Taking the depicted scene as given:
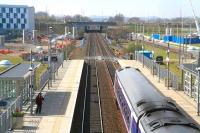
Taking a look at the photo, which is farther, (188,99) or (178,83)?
(178,83)

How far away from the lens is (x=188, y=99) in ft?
111

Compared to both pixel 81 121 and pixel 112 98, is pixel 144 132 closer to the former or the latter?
pixel 81 121

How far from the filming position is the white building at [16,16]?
385 ft

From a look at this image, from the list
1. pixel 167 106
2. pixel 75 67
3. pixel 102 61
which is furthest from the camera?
pixel 102 61

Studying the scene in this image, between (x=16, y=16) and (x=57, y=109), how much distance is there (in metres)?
94.8

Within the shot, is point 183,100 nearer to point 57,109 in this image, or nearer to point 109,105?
point 109,105

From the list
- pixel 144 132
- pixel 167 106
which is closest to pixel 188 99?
pixel 167 106

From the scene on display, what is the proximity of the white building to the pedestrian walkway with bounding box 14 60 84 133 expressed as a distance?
75632 millimetres

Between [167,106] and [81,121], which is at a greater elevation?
[167,106]

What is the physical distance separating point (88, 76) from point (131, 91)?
28297mm

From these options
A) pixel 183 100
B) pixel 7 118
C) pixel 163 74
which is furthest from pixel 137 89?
pixel 163 74

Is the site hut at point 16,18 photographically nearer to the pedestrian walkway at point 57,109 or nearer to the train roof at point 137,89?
the pedestrian walkway at point 57,109

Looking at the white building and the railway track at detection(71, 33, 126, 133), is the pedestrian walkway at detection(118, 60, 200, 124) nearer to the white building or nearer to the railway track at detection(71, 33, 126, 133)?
the railway track at detection(71, 33, 126, 133)

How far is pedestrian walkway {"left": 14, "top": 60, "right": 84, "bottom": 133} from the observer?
78.0 feet
